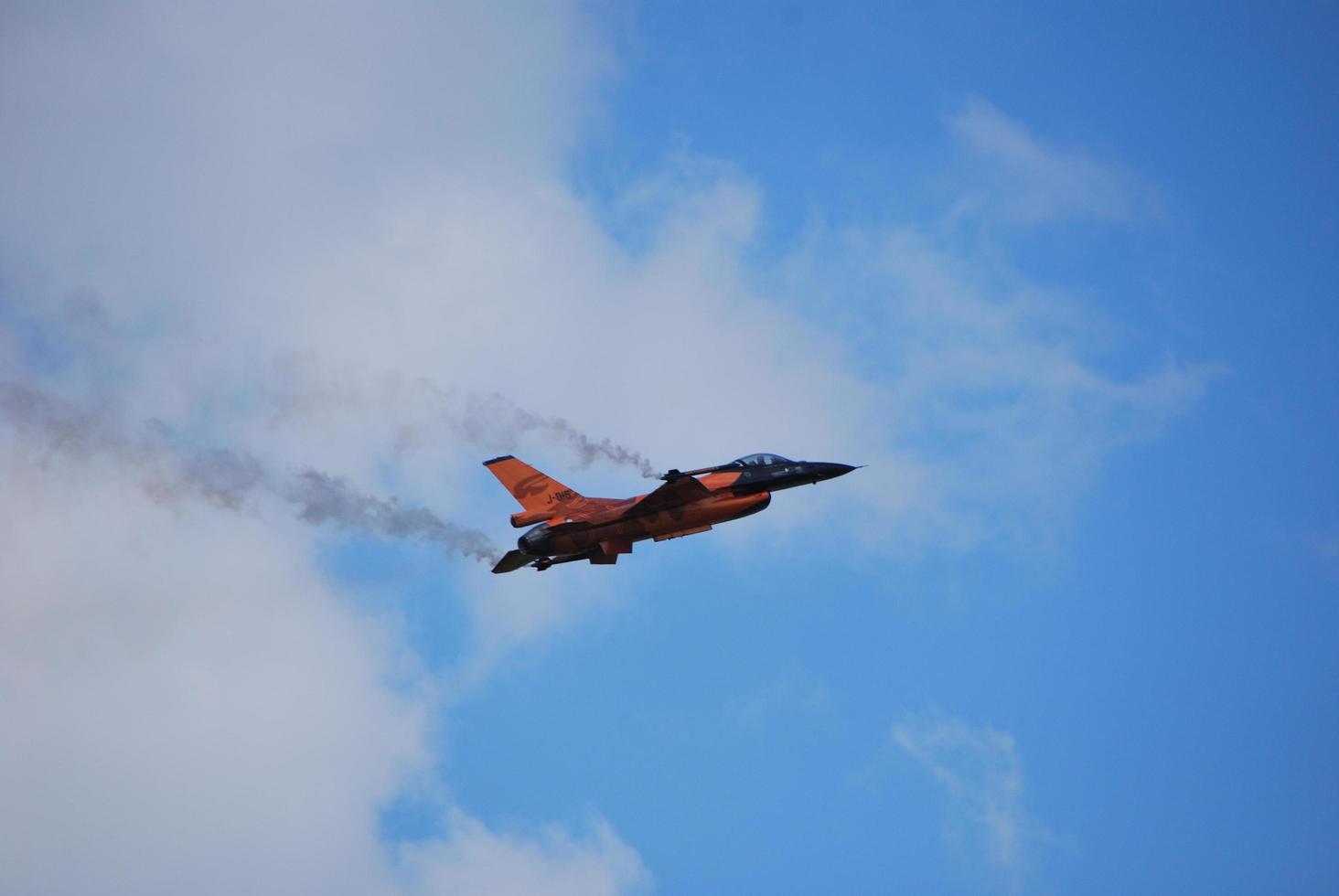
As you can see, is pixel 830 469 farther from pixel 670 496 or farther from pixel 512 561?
pixel 512 561

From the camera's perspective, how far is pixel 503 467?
257 feet

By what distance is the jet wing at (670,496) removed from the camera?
73938 millimetres

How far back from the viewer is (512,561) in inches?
3059

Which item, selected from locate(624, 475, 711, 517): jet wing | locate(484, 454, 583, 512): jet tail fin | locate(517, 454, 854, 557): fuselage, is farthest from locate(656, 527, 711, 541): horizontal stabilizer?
locate(484, 454, 583, 512): jet tail fin

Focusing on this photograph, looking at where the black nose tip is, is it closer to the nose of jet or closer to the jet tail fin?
the nose of jet

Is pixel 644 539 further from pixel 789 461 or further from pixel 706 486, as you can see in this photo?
pixel 789 461

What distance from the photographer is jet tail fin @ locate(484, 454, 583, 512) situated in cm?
7744

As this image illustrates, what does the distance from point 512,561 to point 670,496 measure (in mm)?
9924

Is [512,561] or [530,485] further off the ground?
[530,485]

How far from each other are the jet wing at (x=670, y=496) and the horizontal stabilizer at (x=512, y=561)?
671cm

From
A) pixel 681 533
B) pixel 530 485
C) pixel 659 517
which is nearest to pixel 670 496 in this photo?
pixel 659 517

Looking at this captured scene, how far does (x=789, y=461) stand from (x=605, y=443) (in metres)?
10.3

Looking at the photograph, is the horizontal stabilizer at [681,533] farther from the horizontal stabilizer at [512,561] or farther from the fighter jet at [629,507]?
the horizontal stabilizer at [512,561]

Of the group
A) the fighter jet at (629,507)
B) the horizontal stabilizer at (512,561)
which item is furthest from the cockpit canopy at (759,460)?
the horizontal stabilizer at (512,561)
